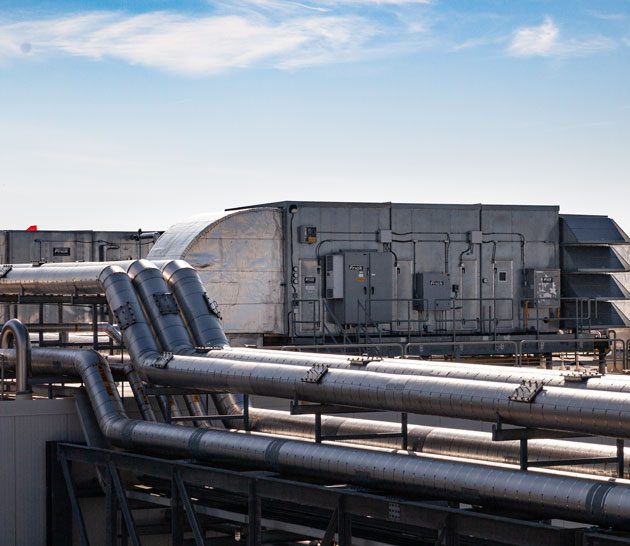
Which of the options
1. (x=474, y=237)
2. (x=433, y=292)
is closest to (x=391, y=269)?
(x=433, y=292)

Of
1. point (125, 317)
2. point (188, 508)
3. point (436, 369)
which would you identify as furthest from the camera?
point (125, 317)

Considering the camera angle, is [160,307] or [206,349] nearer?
[206,349]

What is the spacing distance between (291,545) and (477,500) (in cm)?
552

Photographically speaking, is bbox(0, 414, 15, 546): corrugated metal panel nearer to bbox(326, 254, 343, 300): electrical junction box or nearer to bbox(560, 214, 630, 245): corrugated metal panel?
bbox(326, 254, 343, 300): electrical junction box

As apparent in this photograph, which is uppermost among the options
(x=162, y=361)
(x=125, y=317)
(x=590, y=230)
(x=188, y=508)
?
(x=590, y=230)

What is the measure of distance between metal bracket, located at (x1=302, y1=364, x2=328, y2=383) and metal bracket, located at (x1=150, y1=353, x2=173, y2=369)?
3.74m

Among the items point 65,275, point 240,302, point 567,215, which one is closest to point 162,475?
point 65,275

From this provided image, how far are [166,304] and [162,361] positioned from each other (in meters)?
2.05

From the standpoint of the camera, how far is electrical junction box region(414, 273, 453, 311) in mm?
33344

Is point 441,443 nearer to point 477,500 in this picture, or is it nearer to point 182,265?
point 477,500

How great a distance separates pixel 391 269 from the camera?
3291 cm

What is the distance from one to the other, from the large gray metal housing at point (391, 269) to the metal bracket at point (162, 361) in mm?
8785

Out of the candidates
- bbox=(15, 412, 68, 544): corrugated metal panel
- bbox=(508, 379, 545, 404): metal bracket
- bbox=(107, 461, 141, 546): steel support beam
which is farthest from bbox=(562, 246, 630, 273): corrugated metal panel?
bbox=(508, 379, 545, 404): metal bracket

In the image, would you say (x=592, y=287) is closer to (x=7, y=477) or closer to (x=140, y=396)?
(x=140, y=396)
